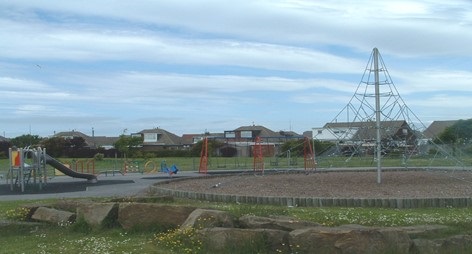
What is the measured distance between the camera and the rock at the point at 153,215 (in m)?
11.4

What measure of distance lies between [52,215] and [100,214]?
1.25 meters

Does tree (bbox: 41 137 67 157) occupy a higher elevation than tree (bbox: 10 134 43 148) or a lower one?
lower

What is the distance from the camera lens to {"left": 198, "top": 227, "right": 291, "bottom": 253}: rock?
31.0 ft

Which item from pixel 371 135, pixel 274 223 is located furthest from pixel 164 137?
pixel 274 223

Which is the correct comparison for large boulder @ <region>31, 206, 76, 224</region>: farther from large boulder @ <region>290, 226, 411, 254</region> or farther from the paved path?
the paved path

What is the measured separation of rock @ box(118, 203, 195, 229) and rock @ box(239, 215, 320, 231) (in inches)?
57.5

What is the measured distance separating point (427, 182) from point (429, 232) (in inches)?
458

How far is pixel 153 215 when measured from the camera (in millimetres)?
11570

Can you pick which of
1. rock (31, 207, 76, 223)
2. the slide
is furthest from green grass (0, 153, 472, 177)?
rock (31, 207, 76, 223)

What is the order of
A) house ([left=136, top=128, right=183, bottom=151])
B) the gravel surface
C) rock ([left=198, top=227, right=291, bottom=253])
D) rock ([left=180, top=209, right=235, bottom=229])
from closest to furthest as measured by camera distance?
rock ([left=198, top=227, right=291, bottom=253]) < rock ([left=180, top=209, right=235, bottom=229]) < the gravel surface < house ([left=136, top=128, right=183, bottom=151])

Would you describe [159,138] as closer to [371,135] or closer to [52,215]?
[371,135]

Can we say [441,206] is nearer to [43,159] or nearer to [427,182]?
[427,182]

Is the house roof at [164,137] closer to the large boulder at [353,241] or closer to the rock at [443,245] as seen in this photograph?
the large boulder at [353,241]

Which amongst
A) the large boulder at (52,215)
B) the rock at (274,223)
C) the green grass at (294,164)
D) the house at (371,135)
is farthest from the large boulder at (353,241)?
the green grass at (294,164)
